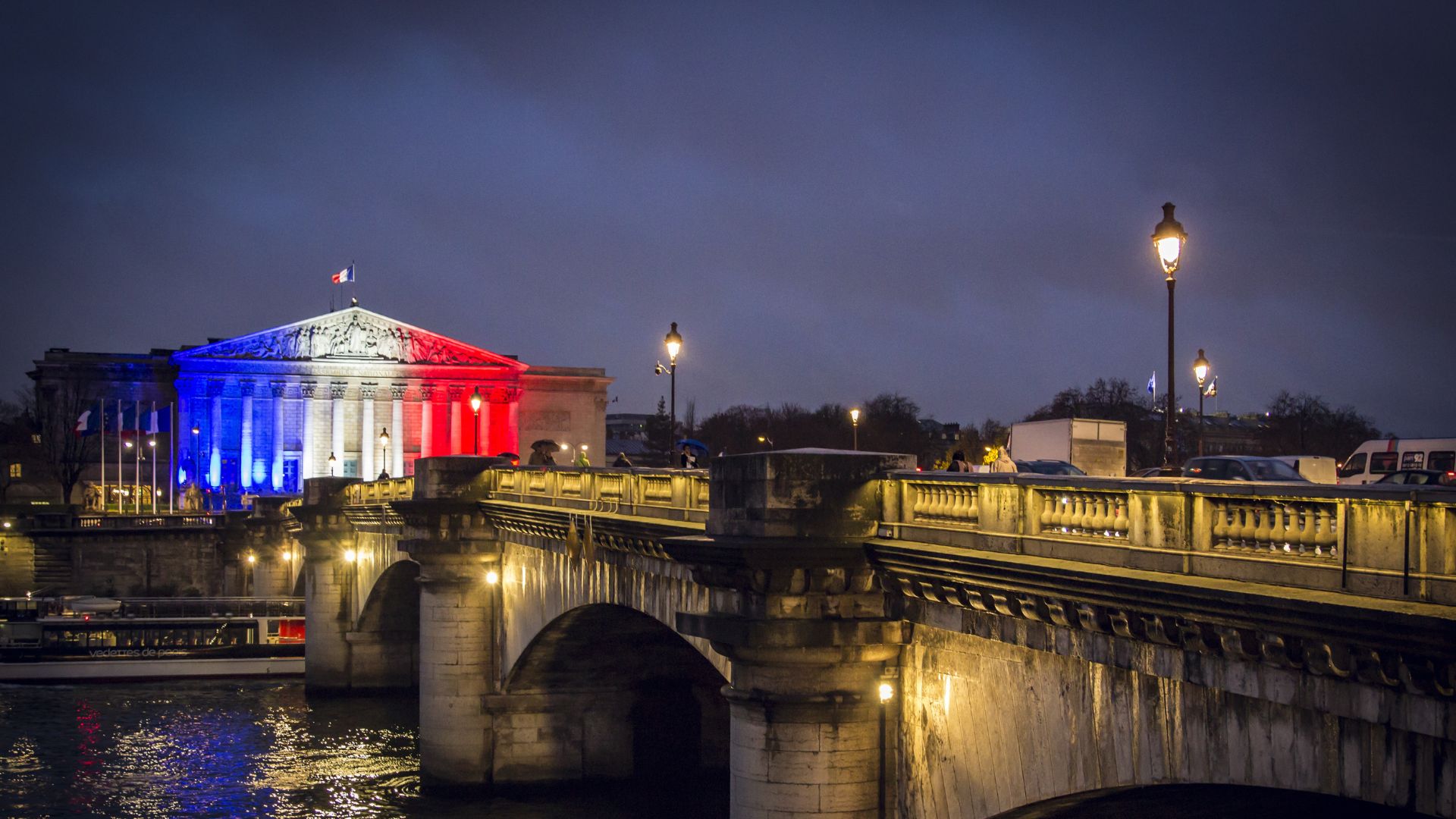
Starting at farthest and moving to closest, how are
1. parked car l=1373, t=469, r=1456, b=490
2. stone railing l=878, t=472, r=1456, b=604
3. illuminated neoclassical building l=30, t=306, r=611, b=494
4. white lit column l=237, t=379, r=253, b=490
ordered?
white lit column l=237, t=379, r=253, b=490
illuminated neoclassical building l=30, t=306, r=611, b=494
parked car l=1373, t=469, r=1456, b=490
stone railing l=878, t=472, r=1456, b=604

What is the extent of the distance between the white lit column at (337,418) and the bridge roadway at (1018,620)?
101541 millimetres

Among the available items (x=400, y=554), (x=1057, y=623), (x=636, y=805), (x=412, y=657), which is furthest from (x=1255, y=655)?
(x=412, y=657)

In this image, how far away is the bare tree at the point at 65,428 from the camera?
351 ft

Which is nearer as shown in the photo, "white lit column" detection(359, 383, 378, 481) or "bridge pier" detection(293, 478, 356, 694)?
"bridge pier" detection(293, 478, 356, 694)

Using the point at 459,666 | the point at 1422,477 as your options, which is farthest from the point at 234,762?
the point at 1422,477

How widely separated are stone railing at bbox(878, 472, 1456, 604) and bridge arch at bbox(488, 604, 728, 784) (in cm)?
1864

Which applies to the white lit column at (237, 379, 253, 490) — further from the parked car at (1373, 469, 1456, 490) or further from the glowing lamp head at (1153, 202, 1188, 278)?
the glowing lamp head at (1153, 202, 1188, 278)

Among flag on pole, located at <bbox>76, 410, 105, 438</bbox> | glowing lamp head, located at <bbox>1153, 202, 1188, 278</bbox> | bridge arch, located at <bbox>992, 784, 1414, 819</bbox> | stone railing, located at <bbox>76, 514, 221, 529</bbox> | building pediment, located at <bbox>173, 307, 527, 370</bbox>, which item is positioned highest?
building pediment, located at <bbox>173, 307, 527, 370</bbox>

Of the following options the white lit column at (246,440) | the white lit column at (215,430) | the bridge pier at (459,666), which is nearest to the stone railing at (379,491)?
the bridge pier at (459,666)

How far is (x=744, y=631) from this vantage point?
1421 centimetres

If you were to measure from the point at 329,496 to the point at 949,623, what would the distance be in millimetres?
41855

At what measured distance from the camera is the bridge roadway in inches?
316

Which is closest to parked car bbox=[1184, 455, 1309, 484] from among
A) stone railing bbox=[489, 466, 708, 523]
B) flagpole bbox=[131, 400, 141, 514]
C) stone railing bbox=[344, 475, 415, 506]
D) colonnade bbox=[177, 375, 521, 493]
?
stone railing bbox=[489, 466, 708, 523]

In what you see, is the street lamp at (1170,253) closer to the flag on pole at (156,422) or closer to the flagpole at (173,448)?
the flag on pole at (156,422)
